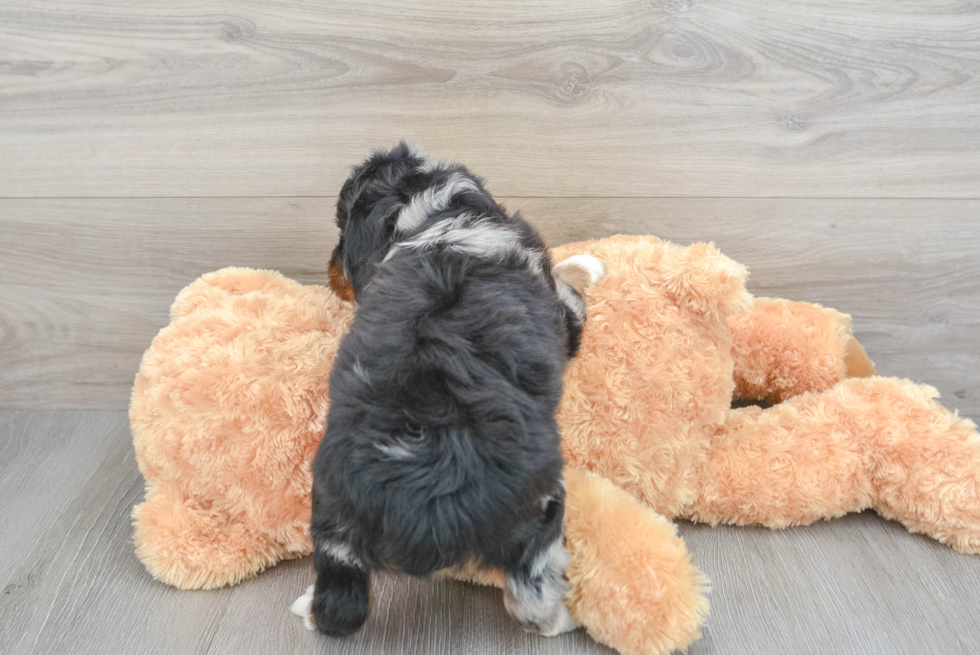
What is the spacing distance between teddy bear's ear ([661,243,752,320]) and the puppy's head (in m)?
0.52

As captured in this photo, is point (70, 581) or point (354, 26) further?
point (354, 26)

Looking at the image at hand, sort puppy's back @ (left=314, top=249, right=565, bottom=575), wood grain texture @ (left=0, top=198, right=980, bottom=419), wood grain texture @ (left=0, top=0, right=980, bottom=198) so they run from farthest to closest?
wood grain texture @ (left=0, top=198, right=980, bottom=419) < wood grain texture @ (left=0, top=0, right=980, bottom=198) < puppy's back @ (left=314, top=249, right=565, bottom=575)

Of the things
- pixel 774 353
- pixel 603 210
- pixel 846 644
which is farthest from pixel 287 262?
pixel 846 644

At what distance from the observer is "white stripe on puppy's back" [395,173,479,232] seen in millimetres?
1280

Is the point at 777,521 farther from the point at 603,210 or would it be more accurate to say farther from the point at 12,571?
the point at 12,571

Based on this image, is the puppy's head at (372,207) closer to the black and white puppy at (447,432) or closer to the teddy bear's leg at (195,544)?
the black and white puppy at (447,432)

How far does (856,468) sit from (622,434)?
0.47 m

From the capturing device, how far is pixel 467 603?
1.20 m

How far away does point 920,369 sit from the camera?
179cm

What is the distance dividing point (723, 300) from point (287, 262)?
1.06 m

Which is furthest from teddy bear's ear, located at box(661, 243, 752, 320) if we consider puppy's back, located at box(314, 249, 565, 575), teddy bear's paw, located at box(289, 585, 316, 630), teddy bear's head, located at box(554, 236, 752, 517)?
teddy bear's paw, located at box(289, 585, 316, 630)

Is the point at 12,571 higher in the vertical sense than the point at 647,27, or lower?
lower

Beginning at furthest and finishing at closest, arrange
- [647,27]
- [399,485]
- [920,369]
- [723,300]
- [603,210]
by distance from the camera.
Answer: [920,369] < [603,210] < [647,27] < [723,300] < [399,485]

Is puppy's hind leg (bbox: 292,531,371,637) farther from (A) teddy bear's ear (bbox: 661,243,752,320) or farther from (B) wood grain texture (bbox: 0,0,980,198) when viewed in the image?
(B) wood grain texture (bbox: 0,0,980,198)
